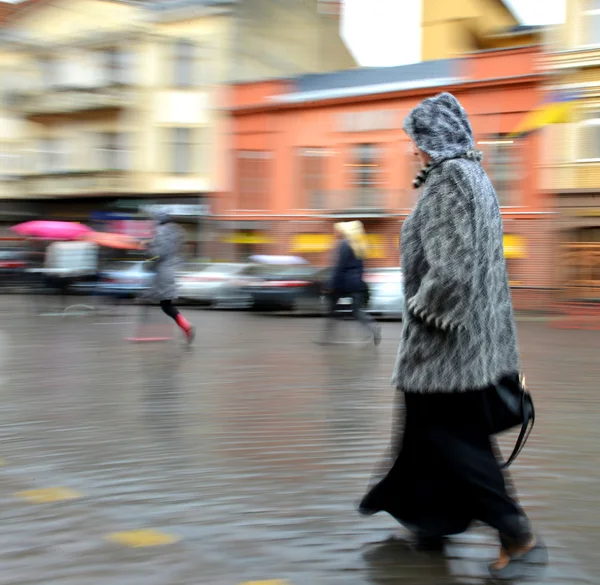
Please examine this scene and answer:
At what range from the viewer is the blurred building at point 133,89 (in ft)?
126

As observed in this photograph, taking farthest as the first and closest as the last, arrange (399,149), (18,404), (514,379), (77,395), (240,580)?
1. (399,149)
2. (77,395)
3. (18,404)
4. (514,379)
5. (240,580)

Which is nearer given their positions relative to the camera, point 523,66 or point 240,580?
point 240,580

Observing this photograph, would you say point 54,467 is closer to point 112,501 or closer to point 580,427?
point 112,501

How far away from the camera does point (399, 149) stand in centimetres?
3353

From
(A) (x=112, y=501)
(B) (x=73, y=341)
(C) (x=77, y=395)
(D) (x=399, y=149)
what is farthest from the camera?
(D) (x=399, y=149)

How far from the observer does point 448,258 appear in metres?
3.58

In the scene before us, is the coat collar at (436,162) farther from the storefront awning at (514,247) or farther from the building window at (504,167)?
the building window at (504,167)

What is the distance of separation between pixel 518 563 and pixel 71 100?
40084mm

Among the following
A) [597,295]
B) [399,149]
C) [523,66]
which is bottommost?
[597,295]

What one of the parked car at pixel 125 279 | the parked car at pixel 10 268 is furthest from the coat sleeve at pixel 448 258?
the parked car at pixel 10 268

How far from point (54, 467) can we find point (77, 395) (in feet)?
9.26

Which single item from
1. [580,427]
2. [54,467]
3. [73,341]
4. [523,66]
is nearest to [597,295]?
[523,66]

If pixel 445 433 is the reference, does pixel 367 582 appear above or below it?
below

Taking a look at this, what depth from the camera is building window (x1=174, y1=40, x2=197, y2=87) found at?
3894 cm
